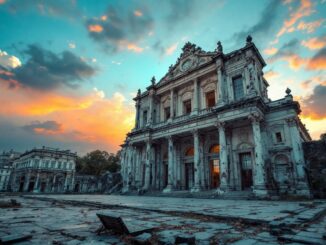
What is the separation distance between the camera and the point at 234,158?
19.1 metres

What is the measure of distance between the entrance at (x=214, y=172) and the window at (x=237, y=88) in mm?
6751

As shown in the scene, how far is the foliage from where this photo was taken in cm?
6477

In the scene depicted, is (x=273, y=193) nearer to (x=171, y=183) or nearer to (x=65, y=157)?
(x=171, y=183)

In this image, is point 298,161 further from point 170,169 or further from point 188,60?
point 188,60

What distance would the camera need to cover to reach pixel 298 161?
52.5ft

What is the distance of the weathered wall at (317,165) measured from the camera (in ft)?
51.0

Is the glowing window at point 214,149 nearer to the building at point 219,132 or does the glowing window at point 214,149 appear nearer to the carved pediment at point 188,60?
the building at point 219,132

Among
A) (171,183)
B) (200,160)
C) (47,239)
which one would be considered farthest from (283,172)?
(47,239)

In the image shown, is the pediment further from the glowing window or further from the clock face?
the glowing window

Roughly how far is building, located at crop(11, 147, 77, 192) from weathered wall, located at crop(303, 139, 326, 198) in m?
48.3

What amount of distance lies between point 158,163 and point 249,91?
44.0 ft

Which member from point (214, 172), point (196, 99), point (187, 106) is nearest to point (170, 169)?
point (214, 172)

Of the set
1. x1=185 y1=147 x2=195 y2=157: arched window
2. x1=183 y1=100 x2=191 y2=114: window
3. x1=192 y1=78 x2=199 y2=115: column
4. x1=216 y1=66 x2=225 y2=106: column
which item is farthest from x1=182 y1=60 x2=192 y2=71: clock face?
x1=185 y1=147 x2=195 y2=157: arched window

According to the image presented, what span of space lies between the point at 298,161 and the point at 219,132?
20.8 ft
